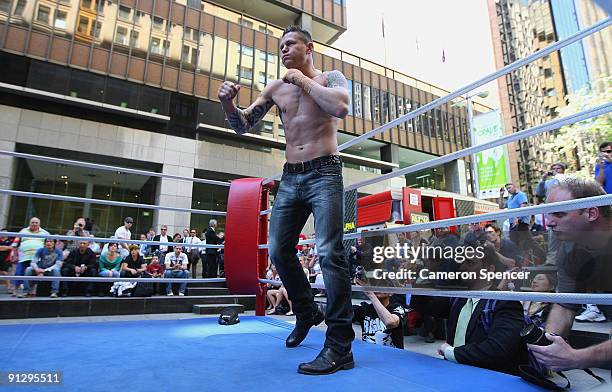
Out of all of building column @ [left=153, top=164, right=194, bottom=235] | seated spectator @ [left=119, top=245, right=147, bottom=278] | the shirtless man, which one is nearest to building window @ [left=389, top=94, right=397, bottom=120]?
building column @ [left=153, top=164, right=194, bottom=235]

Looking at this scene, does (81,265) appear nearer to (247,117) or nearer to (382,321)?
(247,117)

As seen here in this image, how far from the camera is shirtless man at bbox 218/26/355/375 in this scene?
172cm

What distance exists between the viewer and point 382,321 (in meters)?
2.53

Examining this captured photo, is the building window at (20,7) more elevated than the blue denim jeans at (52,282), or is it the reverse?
the building window at (20,7)

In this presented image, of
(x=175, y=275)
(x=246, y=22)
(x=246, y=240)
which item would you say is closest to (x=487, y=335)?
(x=246, y=240)

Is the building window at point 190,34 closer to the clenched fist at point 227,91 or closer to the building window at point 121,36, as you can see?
the building window at point 121,36

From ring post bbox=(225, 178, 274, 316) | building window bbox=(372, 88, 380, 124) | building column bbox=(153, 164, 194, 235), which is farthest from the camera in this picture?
building window bbox=(372, 88, 380, 124)

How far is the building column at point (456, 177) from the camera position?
85.2 feet

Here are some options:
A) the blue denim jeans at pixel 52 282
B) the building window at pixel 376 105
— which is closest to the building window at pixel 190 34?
the building window at pixel 376 105

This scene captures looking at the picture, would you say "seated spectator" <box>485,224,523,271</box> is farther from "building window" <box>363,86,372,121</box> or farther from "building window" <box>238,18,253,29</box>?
"building window" <box>363,86,372,121</box>

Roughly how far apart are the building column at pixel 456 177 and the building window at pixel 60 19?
77.2 ft

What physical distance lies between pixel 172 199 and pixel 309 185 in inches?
572

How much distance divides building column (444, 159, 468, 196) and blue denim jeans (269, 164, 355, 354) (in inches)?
1025

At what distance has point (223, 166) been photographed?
55.6 feet
